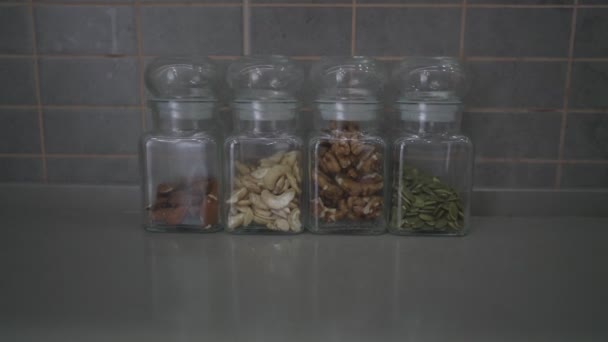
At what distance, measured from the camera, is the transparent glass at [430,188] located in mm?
768

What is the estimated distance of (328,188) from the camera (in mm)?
752

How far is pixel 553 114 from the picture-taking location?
89cm

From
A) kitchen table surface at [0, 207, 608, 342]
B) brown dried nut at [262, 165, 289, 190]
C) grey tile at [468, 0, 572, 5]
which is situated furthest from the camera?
grey tile at [468, 0, 572, 5]

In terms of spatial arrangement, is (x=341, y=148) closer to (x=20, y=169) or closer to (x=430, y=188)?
(x=430, y=188)

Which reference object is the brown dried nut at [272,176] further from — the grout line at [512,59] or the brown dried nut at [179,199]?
the grout line at [512,59]

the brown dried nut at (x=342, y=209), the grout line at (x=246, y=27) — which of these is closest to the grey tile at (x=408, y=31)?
the grout line at (x=246, y=27)

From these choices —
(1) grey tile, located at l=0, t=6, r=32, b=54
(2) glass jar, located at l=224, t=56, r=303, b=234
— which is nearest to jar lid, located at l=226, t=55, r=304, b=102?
(2) glass jar, located at l=224, t=56, r=303, b=234

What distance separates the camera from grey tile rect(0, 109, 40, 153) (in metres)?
0.90

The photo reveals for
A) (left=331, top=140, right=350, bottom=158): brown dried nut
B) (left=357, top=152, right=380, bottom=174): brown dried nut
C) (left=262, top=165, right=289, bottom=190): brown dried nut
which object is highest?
(left=331, top=140, right=350, bottom=158): brown dried nut

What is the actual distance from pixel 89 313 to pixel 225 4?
62 centimetres

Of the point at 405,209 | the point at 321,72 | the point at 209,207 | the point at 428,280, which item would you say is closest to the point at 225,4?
the point at 321,72

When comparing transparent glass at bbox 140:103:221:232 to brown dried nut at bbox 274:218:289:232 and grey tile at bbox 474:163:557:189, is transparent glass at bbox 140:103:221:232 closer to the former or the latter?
brown dried nut at bbox 274:218:289:232

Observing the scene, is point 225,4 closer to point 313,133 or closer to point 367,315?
point 313,133

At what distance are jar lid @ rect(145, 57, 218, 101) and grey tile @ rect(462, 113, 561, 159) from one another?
0.51 m
